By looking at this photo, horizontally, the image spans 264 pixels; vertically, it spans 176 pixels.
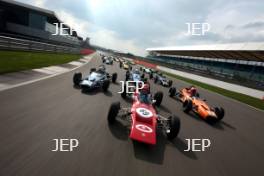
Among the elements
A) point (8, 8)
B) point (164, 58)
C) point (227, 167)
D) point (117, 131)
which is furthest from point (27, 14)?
point (164, 58)

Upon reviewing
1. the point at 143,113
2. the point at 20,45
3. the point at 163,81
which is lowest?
the point at 143,113

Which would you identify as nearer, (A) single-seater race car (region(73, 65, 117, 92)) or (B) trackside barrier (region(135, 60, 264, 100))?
(A) single-seater race car (region(73, 65, 117, 92))

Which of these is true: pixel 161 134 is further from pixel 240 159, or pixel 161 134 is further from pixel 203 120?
pixel 203 120

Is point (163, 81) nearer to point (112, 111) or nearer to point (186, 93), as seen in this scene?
point (186, 93)

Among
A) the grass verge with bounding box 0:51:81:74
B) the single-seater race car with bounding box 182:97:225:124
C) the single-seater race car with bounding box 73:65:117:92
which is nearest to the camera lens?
the single-seater race car with bounding box 182:97:225:124

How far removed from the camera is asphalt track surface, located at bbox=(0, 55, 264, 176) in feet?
12.9

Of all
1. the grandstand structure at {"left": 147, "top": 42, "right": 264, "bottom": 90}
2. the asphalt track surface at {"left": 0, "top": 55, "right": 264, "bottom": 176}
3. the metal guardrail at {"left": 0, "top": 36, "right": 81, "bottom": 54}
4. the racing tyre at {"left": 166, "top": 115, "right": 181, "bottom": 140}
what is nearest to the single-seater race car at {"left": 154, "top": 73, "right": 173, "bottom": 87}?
the asphalt track surface at {"left": 0, "top": 55, "right": 264, "bottom": 176}

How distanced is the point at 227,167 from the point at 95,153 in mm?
3188

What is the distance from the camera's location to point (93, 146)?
4.84m

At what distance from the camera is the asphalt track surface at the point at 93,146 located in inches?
155

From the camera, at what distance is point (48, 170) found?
367 centimetres

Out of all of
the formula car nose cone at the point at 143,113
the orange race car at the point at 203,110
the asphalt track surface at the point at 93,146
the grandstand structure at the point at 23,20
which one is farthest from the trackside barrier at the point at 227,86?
the grandstand structure at the point at 23,20

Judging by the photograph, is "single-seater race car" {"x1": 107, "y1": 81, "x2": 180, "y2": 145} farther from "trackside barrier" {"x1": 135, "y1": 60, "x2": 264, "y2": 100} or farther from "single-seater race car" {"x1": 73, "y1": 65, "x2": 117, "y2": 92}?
"trackside barrier" {"x1": 135, "y1": 60, "x2": 264, "y2": 100}

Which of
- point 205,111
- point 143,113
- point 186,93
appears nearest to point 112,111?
point 143,113
